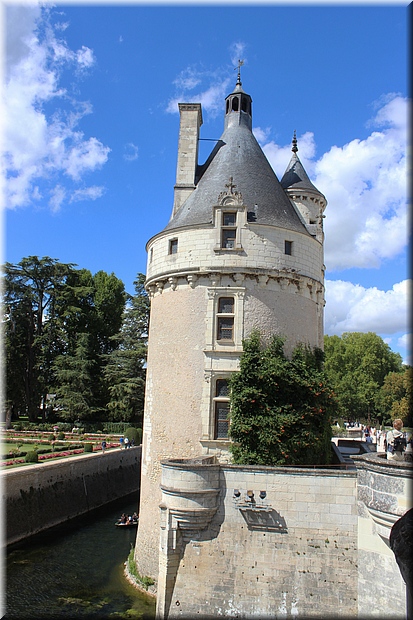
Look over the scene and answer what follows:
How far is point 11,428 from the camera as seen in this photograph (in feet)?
134

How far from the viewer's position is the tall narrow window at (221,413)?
52.8 ft

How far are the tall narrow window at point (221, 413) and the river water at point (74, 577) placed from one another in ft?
18.4

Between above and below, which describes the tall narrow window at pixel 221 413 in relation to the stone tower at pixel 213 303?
below

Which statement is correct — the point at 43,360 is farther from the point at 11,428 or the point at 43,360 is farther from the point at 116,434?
the point at 116,434

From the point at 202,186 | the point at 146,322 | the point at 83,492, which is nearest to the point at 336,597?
the point at 202,186

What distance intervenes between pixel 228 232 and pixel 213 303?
2.65m

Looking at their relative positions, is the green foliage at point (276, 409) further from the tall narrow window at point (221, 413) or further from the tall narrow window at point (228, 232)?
the tall narrow window at point (228, 232)

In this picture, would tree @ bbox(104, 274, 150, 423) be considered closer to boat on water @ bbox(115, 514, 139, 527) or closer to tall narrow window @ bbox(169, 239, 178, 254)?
boat on water @ bbox(115, 514, 139, 527)

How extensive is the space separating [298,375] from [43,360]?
34.2 m

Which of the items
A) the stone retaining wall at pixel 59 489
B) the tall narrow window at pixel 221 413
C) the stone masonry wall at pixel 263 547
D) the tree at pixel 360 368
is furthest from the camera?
the tree at pixel 360 368

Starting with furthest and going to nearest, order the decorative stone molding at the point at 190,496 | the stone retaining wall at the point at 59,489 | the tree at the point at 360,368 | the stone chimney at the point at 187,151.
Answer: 1. the tree at the point at 360,368
2. the stone retaining wall at the point at 59,489
3. the stone chimney at the point at 187,151
4. the decorative stone molding at the point at 190,496

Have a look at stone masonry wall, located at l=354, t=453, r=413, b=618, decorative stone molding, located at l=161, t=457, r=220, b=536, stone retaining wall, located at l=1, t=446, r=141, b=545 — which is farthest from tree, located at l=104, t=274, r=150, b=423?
stone masonry wall, located at l=354, t=453, r=413, b=618

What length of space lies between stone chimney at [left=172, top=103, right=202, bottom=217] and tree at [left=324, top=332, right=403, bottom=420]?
4337 centimetres

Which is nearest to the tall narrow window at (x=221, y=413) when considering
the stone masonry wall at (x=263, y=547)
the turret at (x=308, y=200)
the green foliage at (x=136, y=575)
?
the stone masonry wall at (x=263, y=547)
